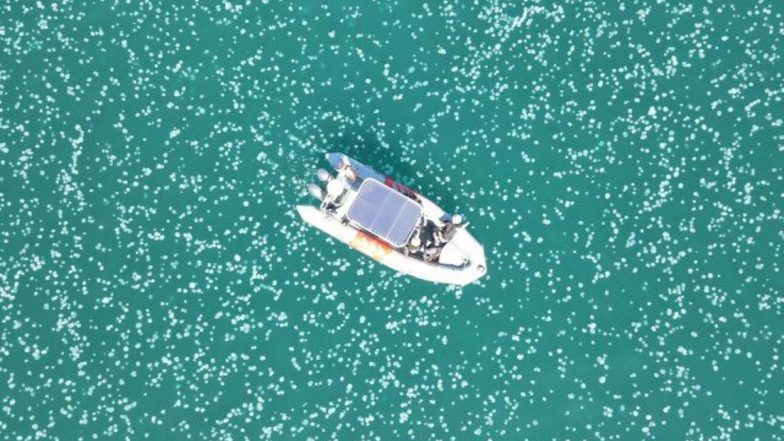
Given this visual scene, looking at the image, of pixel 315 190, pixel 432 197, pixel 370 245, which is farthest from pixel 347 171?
pixel 432 197

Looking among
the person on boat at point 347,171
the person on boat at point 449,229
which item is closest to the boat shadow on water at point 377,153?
the person on boat at point 347,171

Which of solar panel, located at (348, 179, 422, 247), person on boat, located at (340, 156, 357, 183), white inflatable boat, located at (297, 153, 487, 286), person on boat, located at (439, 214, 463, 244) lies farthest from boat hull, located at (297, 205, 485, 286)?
person on boat, located at (340, 156, 357, 183)

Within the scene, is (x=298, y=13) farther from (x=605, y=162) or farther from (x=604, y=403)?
(x=604, y=403)

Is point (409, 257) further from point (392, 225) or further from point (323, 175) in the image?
point (323, 175)

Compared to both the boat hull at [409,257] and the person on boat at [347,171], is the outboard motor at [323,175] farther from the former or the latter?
the boat hull at [409,257]

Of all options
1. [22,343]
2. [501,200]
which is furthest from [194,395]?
[501,200]
